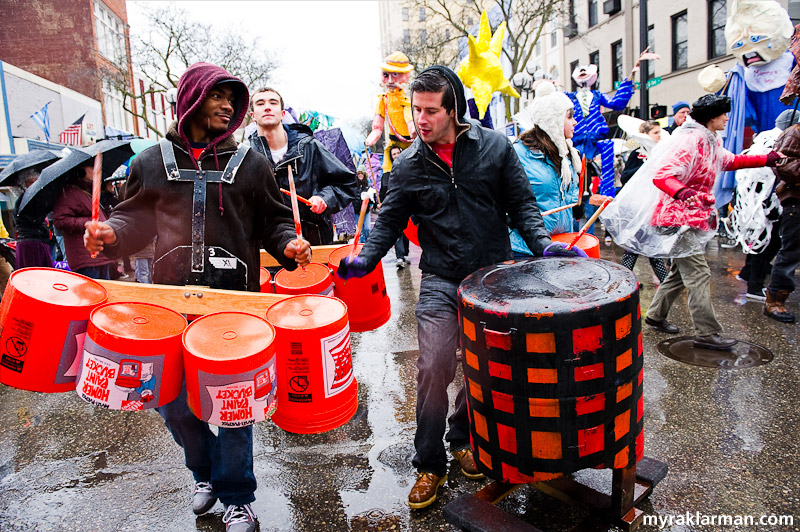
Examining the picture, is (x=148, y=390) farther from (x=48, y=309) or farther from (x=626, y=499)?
(x=626, y=499)

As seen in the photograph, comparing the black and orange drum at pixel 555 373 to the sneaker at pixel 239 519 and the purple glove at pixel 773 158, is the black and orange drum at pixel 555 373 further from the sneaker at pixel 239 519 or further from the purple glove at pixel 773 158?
the purple glove at pixel 773 158

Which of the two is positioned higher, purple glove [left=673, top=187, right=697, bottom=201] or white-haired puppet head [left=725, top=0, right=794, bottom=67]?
white-haired puppet head [left=725, top=0, right=794, bottom=67]

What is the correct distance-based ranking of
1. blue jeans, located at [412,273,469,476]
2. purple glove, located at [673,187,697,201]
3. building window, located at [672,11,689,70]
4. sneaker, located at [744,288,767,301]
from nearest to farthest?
blue jeans, located at [412,273,469,476] → purple glove, located at [673,187,697,201] → sneaker, located at [744,288,767,301] → building window, located at [672,11,689,70]

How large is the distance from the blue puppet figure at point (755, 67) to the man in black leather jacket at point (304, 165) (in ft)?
13.3

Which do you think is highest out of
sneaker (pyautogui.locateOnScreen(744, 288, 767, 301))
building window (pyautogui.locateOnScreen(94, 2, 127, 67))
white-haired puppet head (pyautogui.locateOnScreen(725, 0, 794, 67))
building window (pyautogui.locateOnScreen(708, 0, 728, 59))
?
building window (pyautogui.locateOnScreen(94, 2, 127, 67))

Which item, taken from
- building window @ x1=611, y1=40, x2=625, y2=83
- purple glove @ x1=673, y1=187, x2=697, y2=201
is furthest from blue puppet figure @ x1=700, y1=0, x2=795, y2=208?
building window @ x1=611, y1=40, x2=625, y2=83

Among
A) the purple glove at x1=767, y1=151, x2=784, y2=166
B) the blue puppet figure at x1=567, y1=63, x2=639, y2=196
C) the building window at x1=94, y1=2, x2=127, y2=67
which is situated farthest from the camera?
the building window at x1=94, y1=2, x2=127, y2=67

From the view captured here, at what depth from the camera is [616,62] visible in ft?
85.0

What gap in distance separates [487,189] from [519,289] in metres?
0.78

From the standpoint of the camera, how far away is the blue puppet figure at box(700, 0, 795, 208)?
20.5ft

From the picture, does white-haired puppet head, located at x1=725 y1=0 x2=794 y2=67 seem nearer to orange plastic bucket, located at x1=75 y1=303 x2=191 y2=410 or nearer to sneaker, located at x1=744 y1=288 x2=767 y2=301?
sneaker, located at x1=744 y1=288 x2=767 y2=301

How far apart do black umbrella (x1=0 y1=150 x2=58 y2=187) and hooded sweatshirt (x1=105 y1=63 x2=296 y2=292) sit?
399 cm

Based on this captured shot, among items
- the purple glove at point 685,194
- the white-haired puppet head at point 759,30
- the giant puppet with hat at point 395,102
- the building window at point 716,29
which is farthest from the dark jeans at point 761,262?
the building window at point 716,29

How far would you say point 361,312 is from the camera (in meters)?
3.24
